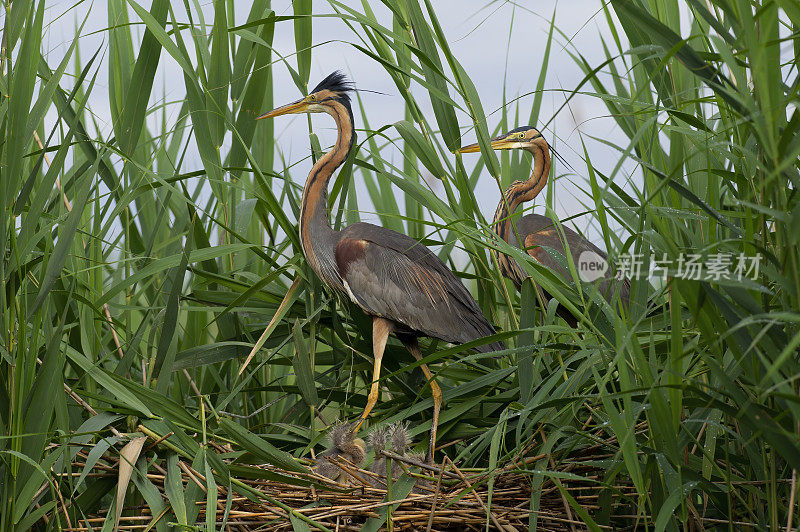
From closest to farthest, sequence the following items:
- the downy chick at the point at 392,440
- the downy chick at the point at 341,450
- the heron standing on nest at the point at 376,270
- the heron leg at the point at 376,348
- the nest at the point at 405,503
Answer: the nest at the point at 405,503, the downy chick at the point at 392,440, the downy chick at the point at 341,450, the heron leg at the point at 376,348, the heron standing on nest at the point at 376,270

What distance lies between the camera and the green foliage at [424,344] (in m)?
1.50

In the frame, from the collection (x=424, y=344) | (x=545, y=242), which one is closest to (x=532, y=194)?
(x=545, y=242)

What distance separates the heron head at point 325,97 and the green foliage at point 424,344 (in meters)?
0.20

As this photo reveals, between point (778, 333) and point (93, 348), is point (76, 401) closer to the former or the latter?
point (93, 348)

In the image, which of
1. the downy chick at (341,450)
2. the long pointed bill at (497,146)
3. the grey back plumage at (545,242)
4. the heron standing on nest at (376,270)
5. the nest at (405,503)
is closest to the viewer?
the nest at (405,503)

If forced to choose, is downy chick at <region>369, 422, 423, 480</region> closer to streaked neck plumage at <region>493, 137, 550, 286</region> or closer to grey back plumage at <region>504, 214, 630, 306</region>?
grey back plumage at <region>504, 214, 630, 306</region>

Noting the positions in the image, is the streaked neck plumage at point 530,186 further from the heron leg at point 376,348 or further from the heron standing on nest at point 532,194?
the heron leg at point 376,348

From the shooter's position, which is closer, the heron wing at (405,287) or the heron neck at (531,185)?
the heron wing at (405,287)

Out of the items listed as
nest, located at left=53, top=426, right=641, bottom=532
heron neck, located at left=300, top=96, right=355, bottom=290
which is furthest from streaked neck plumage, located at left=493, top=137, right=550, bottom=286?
nest, located at left=53, top=426, right=641, bottom=532

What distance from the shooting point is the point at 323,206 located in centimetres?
312

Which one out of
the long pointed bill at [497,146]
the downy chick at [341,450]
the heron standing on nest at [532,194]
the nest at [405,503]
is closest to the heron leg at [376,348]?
the downy chick at [341,450]

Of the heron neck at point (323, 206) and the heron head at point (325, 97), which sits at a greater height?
the heron head at point (325, 97)

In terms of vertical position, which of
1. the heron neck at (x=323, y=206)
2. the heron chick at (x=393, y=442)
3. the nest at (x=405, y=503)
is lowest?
the nest at (x=405, y=503)

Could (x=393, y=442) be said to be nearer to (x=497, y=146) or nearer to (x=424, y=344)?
(x=424, y=344)
